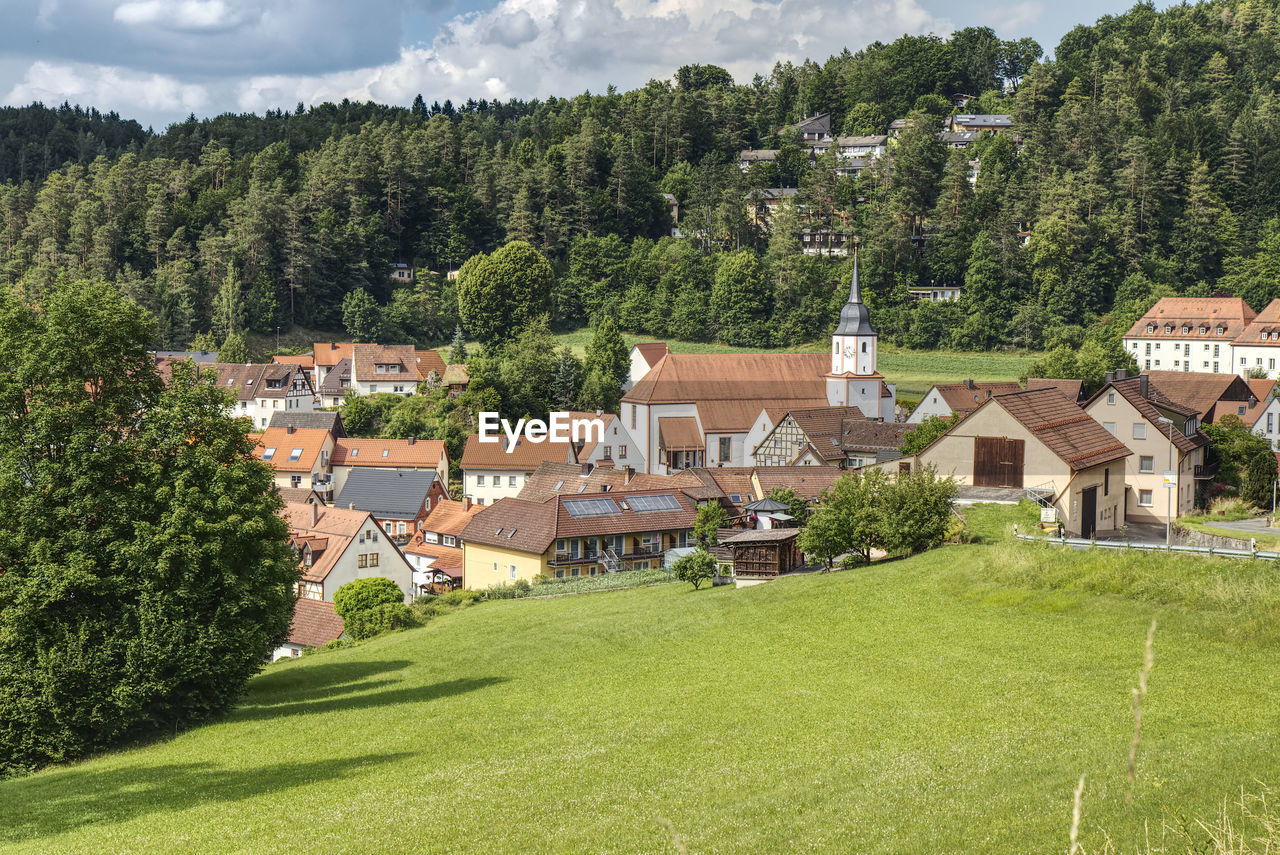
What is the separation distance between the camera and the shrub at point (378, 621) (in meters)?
36.7

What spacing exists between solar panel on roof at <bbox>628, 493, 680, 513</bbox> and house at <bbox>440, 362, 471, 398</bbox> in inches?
1201

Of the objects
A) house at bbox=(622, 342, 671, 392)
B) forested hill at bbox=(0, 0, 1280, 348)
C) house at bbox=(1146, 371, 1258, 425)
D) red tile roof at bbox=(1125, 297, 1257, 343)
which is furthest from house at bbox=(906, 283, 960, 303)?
house at bbox=(1146, 371, 1258, 425)

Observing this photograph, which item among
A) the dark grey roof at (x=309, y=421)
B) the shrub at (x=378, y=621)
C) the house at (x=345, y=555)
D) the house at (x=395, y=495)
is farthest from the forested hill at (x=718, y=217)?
the shrub at (x=378, y=621)

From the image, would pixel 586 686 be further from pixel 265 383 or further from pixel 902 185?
pixel 902 185

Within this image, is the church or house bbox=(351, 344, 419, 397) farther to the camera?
house bbox=(351, 344, 419, 397)

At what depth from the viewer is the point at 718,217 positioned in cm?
11806

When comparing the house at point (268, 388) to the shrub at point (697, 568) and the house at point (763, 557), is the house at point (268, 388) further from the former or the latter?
the house at point (763, 557)

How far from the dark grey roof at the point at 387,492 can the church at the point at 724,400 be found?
13672mm

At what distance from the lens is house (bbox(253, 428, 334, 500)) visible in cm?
6862

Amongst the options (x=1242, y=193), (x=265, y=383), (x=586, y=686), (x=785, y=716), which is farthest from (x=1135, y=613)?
(x=1242, y=193)

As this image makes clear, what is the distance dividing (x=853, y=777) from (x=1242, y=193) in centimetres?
12146

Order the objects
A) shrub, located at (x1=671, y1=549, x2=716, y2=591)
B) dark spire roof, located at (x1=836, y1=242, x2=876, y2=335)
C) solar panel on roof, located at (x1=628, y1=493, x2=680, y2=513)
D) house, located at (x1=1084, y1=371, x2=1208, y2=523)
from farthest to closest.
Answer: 1. dark spire roof, located at (x1=836, y1=242, x2=876, y2=335)
2. solar panel on roof, located at (x1=628, y1=493, x2=680, y2=513)
3. house, located at (x1=1084, y1=371, x2=1208, y2=523)
4. shrub, located at (x1=671, y1=549, x2=716, y2=591)

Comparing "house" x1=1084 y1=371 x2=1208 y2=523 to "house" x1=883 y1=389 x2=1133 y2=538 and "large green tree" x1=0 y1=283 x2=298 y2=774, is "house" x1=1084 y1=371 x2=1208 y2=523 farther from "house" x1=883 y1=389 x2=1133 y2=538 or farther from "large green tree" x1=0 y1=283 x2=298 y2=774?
"large green tree" x1=0 y1=283 x2=298 y2=774

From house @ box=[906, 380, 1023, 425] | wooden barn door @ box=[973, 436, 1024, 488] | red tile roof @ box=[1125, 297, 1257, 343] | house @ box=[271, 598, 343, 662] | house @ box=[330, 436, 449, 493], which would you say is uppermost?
red tile roof @ box=[1125, 297, 1257, 343]
